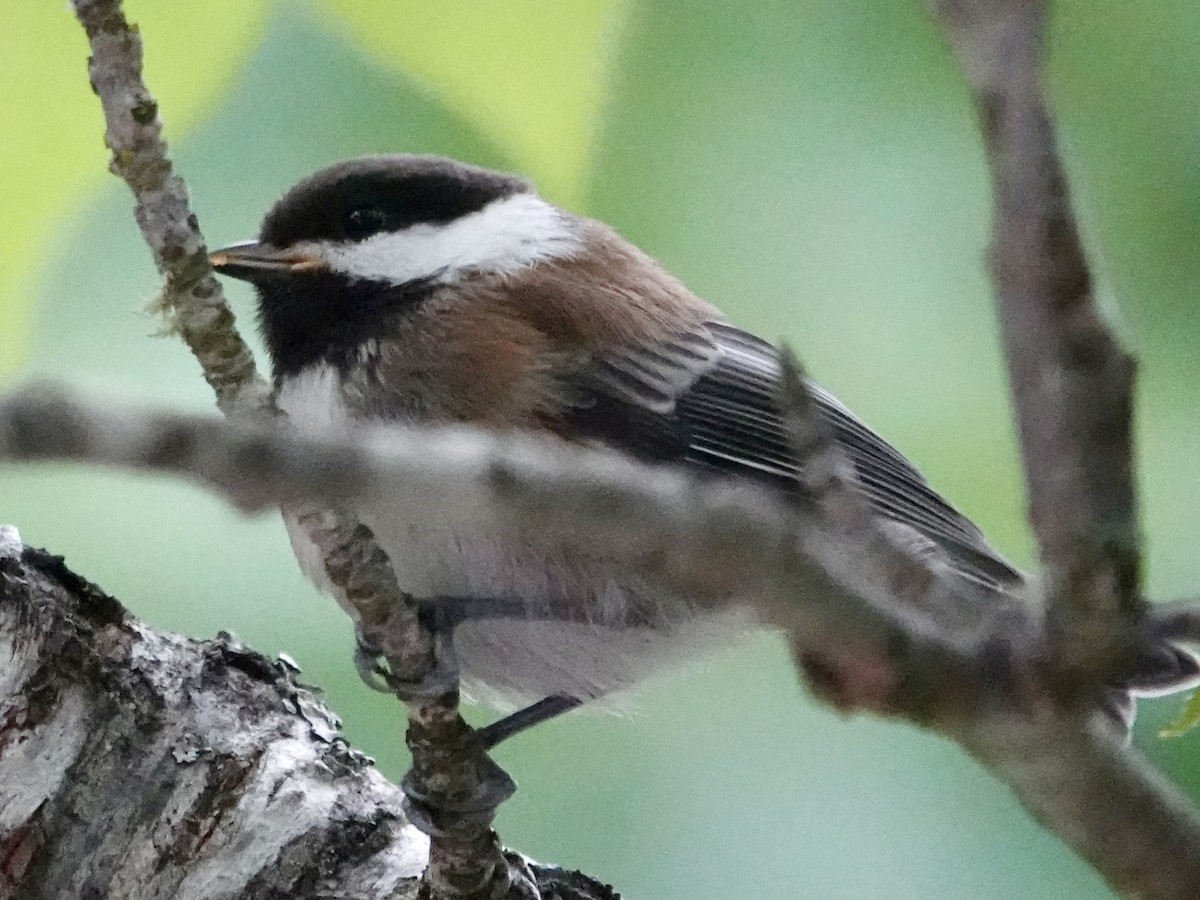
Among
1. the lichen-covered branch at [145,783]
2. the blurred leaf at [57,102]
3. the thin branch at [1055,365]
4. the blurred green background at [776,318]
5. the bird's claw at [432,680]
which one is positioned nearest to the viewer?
the thin branch at [1055,365]

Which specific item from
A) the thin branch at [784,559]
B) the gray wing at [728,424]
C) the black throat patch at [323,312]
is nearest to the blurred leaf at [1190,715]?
the thin branch at [784,559]

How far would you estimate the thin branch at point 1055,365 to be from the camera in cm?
34

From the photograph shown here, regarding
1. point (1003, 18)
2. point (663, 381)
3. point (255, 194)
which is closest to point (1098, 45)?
point (663, 381)

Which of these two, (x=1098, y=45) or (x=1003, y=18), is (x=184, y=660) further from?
(x=1098, y=45)

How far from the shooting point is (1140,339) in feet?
4.54

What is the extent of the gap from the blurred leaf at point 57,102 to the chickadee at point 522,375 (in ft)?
0.75

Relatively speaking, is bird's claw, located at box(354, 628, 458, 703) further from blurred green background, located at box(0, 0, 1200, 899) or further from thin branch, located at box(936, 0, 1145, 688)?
blurred green background, located at box(0, 0, 1200, 899)

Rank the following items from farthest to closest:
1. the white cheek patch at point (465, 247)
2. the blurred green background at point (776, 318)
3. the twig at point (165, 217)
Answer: the blurred green background at point (776, 318) < the white cheek patch at point (465, 247) < the twig at point (165, 217)

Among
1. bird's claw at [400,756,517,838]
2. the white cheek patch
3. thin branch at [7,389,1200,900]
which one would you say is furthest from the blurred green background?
thin branch at [7,389,1200,900]

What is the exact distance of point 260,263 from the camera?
1014 mm

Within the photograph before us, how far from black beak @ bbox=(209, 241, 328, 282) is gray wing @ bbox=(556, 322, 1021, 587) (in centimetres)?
22

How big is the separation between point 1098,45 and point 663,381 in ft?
2.17

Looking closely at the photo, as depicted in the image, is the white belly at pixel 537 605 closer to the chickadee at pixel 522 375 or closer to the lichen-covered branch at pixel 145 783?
the chickadee at pixel 522 375

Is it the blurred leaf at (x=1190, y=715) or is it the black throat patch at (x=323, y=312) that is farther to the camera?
the black throat patch at (x=323, y=312)
